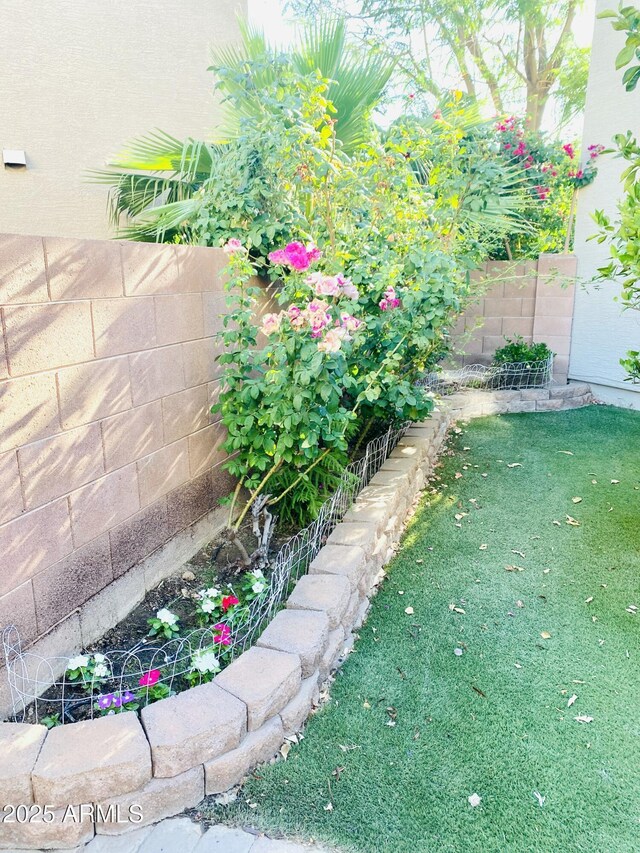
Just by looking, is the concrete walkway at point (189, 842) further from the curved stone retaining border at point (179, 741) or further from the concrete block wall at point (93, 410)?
the concrete block wall at point (93, 410)

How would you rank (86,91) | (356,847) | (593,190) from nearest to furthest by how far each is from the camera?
(356,847)
(86,91)
(593,190)

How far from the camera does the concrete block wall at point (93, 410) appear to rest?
175 cm

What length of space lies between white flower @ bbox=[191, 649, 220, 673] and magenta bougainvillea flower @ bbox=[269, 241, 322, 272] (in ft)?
5.03

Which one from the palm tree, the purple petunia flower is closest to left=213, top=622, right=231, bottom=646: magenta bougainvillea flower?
the purple petunia flower

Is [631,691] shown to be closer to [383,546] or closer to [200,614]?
[383,546]

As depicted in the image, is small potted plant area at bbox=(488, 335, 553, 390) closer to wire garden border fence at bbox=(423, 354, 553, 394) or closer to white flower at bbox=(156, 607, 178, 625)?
wire garden border fence at bbox=(423, 354, 553, 394)

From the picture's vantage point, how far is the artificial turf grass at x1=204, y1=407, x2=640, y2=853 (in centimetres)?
157

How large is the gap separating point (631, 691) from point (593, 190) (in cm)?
544

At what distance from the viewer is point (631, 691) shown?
6.72 feet

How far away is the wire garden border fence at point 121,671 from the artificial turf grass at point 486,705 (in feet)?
1.31

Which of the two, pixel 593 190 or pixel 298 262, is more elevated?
pixel 593 190

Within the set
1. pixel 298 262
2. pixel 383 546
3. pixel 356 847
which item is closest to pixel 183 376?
pixel 298 262

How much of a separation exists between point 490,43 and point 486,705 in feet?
34.9

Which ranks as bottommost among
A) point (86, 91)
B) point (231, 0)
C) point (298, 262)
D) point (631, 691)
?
point (631, 691)
